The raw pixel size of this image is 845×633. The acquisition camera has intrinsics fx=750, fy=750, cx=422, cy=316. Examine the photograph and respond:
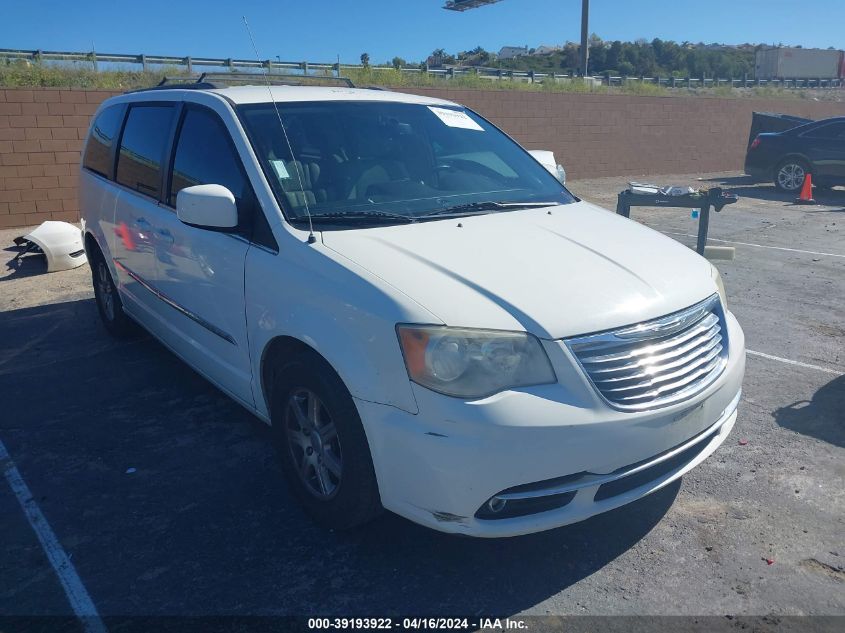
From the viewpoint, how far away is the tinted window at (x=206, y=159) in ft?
12.1

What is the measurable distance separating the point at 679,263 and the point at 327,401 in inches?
67.4

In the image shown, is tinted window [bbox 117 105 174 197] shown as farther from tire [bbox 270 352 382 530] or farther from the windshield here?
tire [bbox 270 352 382 530]

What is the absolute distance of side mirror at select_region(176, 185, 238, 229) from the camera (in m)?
3.42

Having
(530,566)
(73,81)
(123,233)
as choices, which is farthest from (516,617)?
(73,81)

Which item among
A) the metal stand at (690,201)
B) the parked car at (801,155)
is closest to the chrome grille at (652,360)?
the metal stand at (690,201)

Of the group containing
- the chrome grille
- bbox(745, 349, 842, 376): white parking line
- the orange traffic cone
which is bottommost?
the orange traffic cone

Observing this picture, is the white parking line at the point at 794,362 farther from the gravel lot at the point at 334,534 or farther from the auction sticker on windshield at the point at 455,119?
the auction sticker on windshield at the point at 455,119

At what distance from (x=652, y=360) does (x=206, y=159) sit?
8.33 feet

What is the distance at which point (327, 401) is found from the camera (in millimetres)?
2975

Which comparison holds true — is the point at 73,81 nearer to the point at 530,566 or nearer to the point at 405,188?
the point at 405,188

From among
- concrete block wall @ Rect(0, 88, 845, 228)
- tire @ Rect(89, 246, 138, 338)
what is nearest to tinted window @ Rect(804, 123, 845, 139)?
concrete block wall @ Rect(0, 88, 845, 228)

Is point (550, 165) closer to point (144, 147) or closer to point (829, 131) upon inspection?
point (144, 147)

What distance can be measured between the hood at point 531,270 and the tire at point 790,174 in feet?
46.8

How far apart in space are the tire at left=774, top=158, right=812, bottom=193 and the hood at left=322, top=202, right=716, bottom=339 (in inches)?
561
